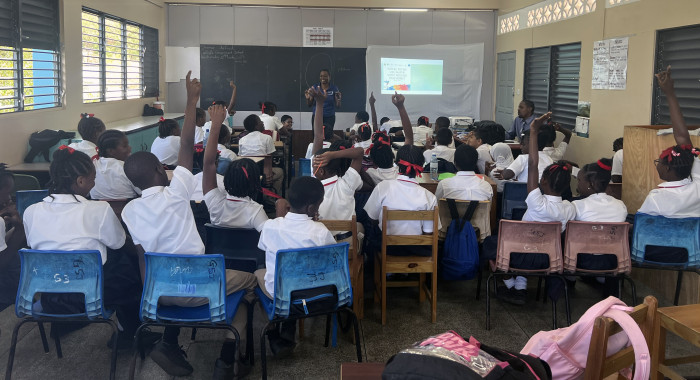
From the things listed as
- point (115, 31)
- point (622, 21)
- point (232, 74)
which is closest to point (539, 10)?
point (622, 21)

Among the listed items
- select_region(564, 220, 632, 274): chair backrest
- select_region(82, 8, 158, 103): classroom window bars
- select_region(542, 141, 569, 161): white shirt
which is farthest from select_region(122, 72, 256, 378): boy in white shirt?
select_region(82, 8, 158, 103): classroom window bars

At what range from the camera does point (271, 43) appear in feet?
35.4

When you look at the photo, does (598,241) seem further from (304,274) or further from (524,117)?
(524,117)

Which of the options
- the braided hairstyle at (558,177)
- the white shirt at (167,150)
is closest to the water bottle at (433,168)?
the braided hairstyle at (558,177)

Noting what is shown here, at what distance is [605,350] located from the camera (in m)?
1.58

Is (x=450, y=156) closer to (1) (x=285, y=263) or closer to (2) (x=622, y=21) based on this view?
(2) (x=622, y=21)

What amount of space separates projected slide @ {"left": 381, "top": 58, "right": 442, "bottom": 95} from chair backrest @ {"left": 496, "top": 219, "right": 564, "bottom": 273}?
25.9 feet

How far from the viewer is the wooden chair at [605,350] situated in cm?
157

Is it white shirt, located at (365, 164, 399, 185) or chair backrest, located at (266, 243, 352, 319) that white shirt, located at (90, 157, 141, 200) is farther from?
chair backrest, located at (266, 243, 352, 319)

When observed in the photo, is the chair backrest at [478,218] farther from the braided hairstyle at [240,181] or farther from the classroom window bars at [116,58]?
the classroom window bars at [116,58]

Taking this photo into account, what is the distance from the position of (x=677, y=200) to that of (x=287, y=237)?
236 centimetres

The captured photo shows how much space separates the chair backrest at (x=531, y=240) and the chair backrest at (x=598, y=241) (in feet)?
0.23

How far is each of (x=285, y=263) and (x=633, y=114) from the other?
5153mm

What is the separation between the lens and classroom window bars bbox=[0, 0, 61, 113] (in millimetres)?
5602
